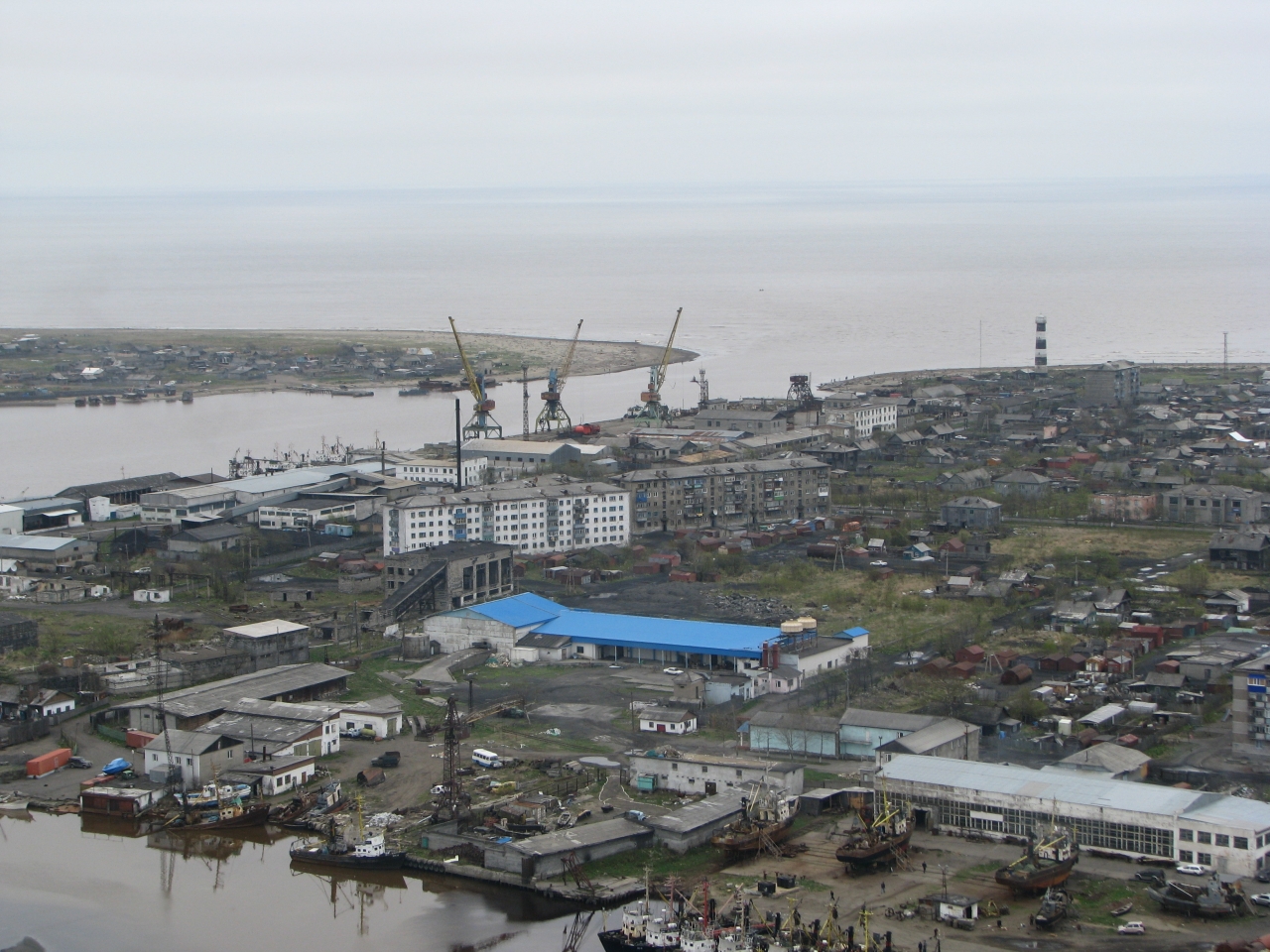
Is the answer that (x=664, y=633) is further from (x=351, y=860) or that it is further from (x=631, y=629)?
(x=351, y=860)

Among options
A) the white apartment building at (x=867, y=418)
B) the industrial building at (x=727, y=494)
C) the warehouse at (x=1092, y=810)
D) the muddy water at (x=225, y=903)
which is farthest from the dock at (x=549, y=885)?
the white apartment building at (x=867, y=418)

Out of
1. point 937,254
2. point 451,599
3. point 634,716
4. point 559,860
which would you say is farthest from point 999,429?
point 937,254

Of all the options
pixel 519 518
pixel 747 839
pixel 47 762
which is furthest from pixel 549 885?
pixel 519 518

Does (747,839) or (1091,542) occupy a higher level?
(1091,542)

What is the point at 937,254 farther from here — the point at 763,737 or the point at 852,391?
the point at 763,737

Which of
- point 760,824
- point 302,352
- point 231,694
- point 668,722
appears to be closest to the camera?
point 760,824

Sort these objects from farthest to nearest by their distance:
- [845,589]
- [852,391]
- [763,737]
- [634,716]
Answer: [852,391] < [845,589] < [634,716] < [763,737]

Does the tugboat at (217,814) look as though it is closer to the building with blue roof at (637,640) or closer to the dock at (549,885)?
the dock at (549,885)
